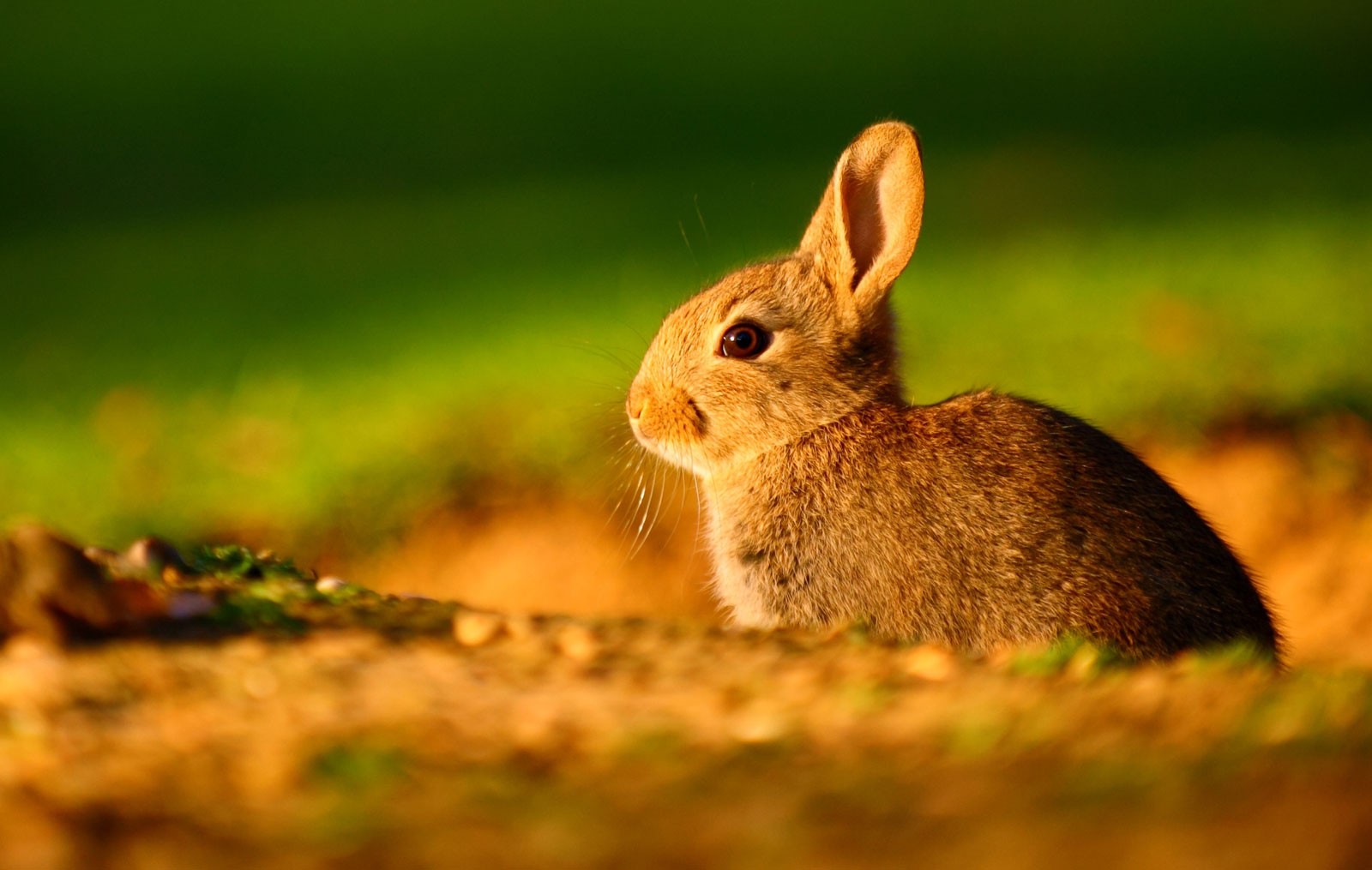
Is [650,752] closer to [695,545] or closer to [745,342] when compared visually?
[745,342]

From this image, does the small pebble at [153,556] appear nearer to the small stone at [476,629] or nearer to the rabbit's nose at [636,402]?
the small stone at [476,629]

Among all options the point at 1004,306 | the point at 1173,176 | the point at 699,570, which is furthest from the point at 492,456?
the point at 1173,176

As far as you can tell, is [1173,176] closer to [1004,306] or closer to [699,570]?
[1004,306]

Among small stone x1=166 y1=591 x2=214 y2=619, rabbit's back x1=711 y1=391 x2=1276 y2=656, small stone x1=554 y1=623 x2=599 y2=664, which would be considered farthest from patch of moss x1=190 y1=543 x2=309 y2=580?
rabbit's back x1=711 y1=391 x2=1276 y2=656

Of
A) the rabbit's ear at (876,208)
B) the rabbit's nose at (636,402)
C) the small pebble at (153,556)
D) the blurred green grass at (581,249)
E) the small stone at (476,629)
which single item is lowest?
the small stone at (476,629)

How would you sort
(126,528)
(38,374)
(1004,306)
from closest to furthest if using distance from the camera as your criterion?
(126,528) < (1004,306) < (38,374)

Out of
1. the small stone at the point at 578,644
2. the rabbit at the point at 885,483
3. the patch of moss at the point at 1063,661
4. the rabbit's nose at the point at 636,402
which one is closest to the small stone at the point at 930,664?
the patch of moss at the point at 1063,661

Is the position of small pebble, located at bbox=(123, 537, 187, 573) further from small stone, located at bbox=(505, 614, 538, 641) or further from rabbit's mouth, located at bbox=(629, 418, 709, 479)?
rabbit's mouth, located at bbox=(629, 418, 709, 479)
